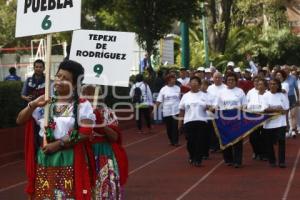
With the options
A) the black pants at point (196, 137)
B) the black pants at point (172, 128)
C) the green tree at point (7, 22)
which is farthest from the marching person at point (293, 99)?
the green tree at point (7, 22)

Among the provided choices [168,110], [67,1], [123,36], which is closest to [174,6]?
[168,110]

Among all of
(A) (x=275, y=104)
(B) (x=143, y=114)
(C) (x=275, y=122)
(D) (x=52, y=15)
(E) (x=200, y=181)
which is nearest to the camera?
(D) (x=52, y=15)

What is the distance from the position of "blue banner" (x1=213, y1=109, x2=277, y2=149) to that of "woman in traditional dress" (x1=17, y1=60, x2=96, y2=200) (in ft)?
26.6

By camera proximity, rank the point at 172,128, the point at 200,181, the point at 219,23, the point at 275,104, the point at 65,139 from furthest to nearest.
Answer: the point at 219,23 < the point at 172,128 < the point at 275,104 < the point at 200,181 < the point at 65,139

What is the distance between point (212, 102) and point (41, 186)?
27.7 feet

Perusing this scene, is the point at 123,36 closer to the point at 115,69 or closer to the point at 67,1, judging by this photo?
the point at 115,69

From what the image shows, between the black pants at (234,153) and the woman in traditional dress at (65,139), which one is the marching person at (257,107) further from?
the woman in traditional dress at (65,139)

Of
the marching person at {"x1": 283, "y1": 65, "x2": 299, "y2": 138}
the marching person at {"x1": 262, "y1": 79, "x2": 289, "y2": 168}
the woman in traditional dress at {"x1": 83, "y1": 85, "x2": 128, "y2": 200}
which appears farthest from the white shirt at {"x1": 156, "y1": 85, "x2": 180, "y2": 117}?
the woman in traditional dress at {"x1": 83, "y1": 85, "x2": 128, "y2": 200}

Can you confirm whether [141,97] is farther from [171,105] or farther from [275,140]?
[275,140]

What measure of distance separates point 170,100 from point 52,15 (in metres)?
11.2

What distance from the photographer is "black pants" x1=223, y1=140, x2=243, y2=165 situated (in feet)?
45.4

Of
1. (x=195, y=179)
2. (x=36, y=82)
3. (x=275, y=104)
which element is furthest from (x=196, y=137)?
(x=36, y=82)

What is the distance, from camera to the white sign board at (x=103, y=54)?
8.28 m

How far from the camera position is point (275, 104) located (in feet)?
45.1
